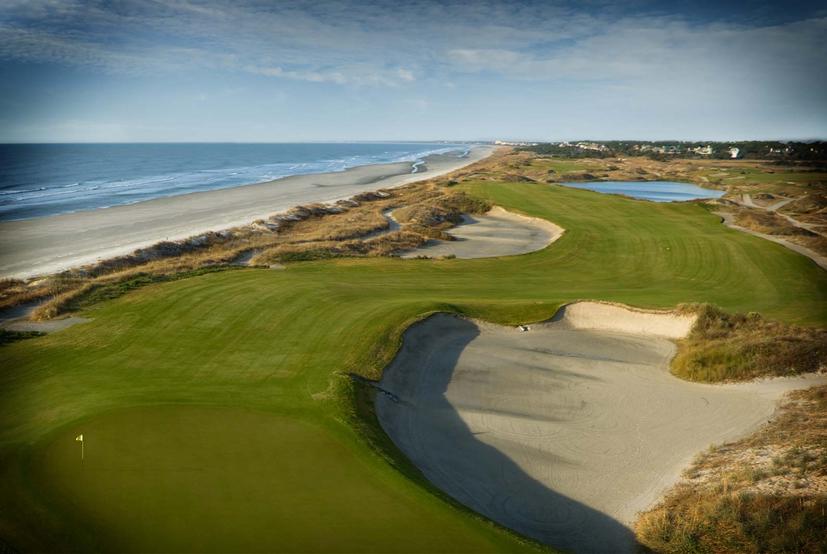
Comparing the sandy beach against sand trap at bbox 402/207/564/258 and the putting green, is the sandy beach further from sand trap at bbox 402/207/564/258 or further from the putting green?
the putting green

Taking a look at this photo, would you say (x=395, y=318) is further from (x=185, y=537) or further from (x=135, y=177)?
(x=135, y=177)

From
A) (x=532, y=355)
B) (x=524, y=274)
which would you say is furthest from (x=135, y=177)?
(x=532, y=355)

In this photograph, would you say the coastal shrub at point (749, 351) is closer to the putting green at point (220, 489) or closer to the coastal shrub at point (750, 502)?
the coastal shrub at point (750, 502)

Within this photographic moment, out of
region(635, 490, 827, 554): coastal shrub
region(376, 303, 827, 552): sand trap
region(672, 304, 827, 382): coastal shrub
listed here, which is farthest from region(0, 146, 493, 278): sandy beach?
region(672, 304, 827, 382): coastal shrub

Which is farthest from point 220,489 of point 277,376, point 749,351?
point 749,351

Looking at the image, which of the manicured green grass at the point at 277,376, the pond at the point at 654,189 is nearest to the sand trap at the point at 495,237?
the manicured green grass at the point at 277,376

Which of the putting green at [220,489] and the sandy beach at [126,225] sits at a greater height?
the sandy beach at [126,225]
